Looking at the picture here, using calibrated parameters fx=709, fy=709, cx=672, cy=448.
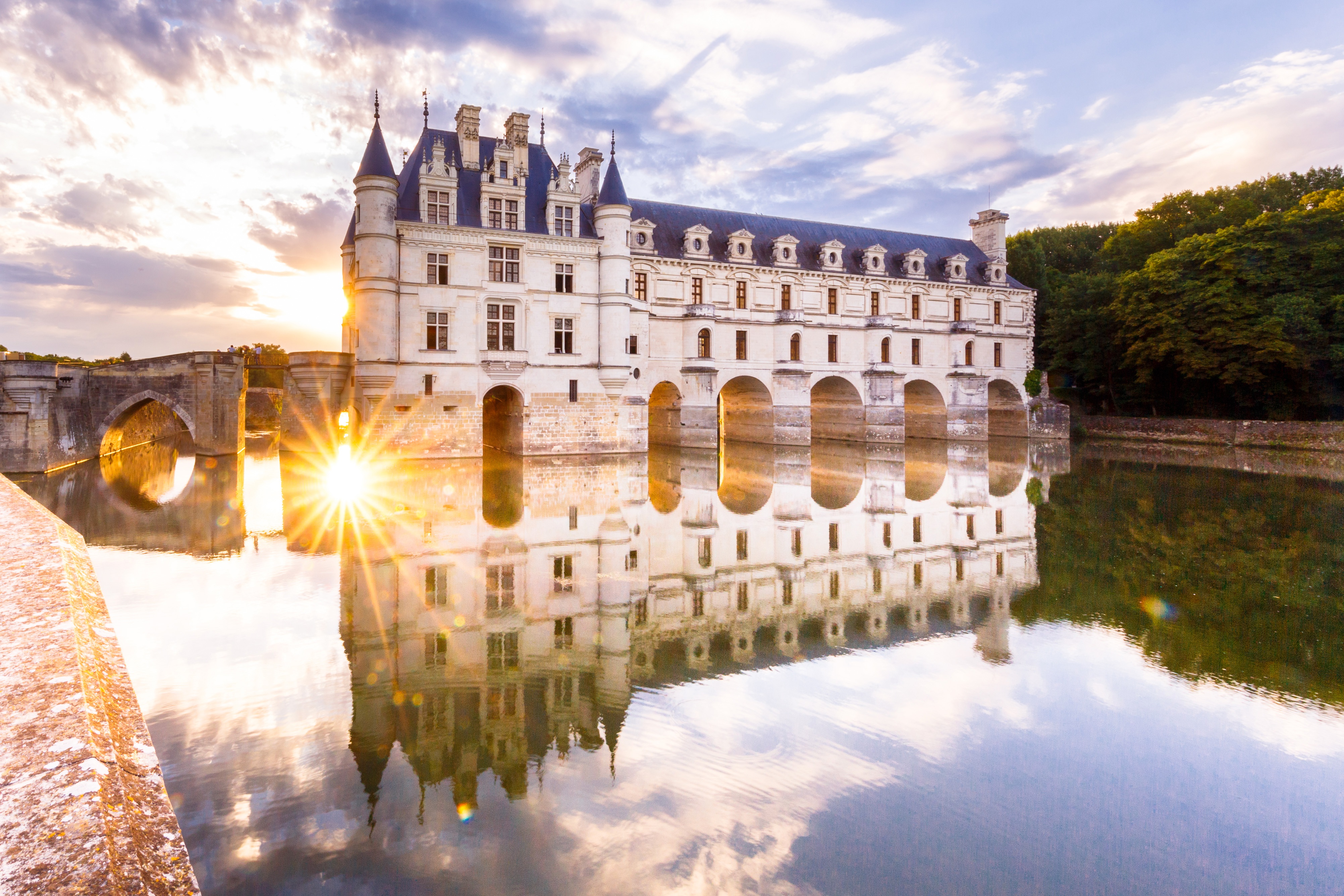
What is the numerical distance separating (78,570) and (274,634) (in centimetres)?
185

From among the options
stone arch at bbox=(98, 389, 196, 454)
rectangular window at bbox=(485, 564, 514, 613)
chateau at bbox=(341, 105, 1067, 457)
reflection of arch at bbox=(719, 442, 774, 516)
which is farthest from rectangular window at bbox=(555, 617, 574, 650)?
stone arch at bbox=(98, 389, 196, 454)

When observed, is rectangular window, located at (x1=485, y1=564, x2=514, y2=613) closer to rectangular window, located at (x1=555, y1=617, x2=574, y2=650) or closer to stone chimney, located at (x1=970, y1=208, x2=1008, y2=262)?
rectangular window, located at (x1=555, y1=617, x2=574, y2=650)

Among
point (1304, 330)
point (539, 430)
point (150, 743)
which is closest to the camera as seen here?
point (150, 743)

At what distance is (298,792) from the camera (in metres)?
4.59

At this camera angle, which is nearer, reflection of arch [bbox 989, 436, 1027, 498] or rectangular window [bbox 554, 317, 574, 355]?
reflection of arch [bbox 989, 436, 1027, 498]

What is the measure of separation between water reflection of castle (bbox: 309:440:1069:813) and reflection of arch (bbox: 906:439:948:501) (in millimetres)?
295

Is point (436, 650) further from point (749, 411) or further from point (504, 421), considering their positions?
point (749, 411)

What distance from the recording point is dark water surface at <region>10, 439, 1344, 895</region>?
402 cm

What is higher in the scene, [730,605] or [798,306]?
[798,306]

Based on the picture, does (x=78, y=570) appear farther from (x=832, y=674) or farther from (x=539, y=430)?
(x=539, y=430)

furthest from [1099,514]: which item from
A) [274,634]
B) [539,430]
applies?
[539,430]

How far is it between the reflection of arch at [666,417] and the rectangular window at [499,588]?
22309 millimetres

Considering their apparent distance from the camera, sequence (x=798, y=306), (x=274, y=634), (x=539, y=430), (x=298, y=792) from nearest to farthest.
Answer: (x=298, y=792) < (x=274, y=634) < (x=539, y=430) < (x=798, y=306)

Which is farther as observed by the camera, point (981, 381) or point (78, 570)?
point (981, 381)
